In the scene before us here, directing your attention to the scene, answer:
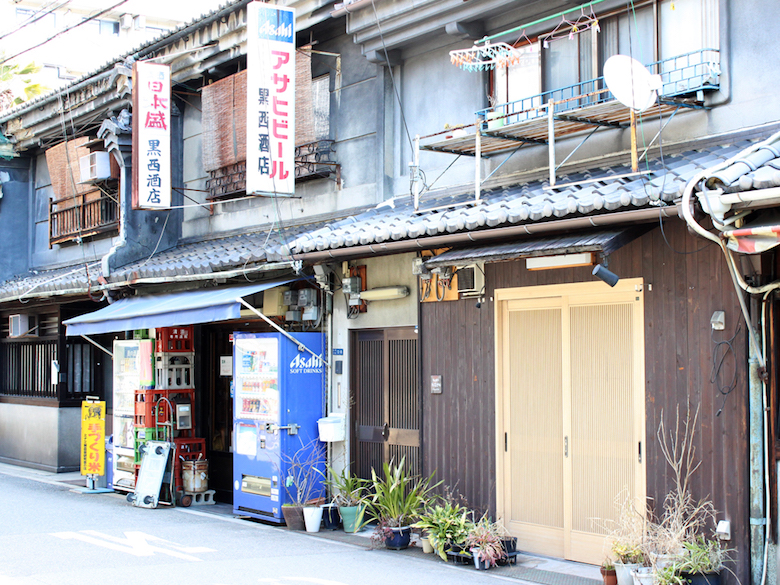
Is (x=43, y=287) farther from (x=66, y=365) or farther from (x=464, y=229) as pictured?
(x=464, y=229)

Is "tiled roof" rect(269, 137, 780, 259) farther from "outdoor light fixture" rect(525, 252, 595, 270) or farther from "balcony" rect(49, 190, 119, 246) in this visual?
"balcony" rect(49, 190, 119, 246)

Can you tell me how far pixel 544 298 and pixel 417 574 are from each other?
3.38 metres

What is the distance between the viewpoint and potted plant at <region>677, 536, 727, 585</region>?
747cm

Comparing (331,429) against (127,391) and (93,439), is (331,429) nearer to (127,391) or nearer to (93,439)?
(127,391)

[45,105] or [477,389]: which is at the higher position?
[45,105]

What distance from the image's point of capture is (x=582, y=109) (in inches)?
360

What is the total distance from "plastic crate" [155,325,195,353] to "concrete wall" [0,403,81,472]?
496 centimetres

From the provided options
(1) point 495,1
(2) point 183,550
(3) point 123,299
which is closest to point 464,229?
(1) point 495,1

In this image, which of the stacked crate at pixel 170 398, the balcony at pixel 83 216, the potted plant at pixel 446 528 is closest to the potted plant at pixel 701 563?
the potted plant at pixel 446 528

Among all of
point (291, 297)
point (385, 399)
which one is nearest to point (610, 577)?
point (385, 399)

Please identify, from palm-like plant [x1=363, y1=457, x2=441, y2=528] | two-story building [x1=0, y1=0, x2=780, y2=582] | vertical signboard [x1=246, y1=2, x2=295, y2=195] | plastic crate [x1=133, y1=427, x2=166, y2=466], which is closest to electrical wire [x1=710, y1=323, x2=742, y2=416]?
two-story building [x1=0, y1=0, x2=780, y2=582]

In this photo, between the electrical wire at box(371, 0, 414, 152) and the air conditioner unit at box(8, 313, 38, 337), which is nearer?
the electrical wire at box(371, 0, 414, 152)

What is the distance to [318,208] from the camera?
45.5 feet

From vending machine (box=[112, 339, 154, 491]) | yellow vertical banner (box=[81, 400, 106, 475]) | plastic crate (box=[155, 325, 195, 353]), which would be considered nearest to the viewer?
plastic crate (box=[155, 325, 195, 353])
